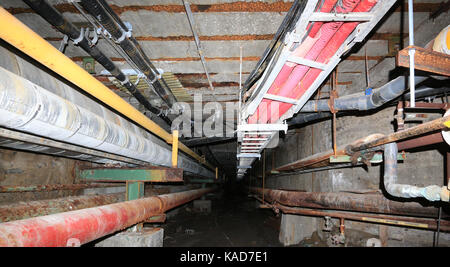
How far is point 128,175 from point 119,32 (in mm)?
1854

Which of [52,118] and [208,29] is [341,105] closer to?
[208,29]

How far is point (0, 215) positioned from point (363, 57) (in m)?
3.89

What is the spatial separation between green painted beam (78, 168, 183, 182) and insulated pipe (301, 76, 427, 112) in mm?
1989

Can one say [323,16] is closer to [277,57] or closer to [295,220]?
[277,57]

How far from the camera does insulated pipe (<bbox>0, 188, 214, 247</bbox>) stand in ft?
3.26

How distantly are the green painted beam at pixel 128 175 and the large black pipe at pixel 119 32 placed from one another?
113 centimetres

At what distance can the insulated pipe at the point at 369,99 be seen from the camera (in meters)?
1.76

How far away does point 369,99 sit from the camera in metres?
2.17

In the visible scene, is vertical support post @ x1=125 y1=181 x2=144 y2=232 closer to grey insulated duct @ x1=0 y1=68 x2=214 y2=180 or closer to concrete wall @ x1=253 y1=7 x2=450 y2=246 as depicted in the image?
grey insulated duct @ x1=0 y1=68 x2=214 y2=180

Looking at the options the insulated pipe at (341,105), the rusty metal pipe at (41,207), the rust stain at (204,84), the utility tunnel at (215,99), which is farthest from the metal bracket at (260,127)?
the rusty metal pipe at (41,207)

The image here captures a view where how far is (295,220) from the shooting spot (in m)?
4.52

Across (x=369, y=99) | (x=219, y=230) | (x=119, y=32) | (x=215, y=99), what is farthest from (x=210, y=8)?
(x=219, y=230)

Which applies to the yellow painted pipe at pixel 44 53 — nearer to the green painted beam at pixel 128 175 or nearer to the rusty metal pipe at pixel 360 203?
the green painted beam at pixel 128 175
